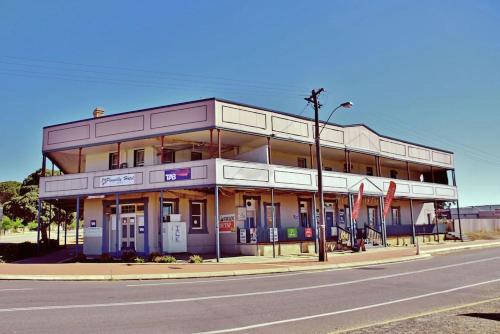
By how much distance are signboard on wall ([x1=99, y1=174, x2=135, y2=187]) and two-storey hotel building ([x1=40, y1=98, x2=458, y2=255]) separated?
0.19 feet

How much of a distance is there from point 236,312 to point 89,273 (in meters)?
9.41

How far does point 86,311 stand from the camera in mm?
8594

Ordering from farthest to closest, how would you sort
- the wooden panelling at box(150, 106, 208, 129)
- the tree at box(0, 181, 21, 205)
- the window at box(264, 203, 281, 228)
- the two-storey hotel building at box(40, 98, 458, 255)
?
1. the tree at box(0, 181, 21, 205)
2. the window at box(264, 203, 281, 228)
3. the two-storey hotel building at box(40, 98, 458, 255)
4. the wooden panelling at box(150, 106, 208, 129)

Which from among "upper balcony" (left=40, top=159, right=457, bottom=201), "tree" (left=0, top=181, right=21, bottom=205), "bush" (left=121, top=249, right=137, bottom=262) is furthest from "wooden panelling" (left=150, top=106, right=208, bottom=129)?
"tree" (left=0, top=181, right=21, bottom=205)

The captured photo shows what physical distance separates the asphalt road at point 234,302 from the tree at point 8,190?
75.1 m

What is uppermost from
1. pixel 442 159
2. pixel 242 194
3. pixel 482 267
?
pixel 442 159

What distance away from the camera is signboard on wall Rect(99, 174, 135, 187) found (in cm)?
2466

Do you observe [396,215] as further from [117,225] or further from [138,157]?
[117,225]

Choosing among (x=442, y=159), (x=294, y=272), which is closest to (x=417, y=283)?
(x=294, y=272)

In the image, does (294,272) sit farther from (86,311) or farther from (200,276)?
(86,311)

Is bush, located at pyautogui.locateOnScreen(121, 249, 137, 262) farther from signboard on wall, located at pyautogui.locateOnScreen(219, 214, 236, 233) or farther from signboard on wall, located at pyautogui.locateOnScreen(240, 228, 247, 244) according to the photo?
signboard on wall, located at pyautogui.locateOnScreen(240, 228, 247, 244)

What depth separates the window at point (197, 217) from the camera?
→ 26.7 metres

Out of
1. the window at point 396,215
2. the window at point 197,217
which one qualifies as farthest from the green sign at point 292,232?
the window at point 396,215

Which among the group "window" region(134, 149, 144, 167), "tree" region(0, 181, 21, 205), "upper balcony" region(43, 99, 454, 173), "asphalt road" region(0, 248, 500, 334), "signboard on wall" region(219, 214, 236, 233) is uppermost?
"tree" region(0, 181, 21, 205)
